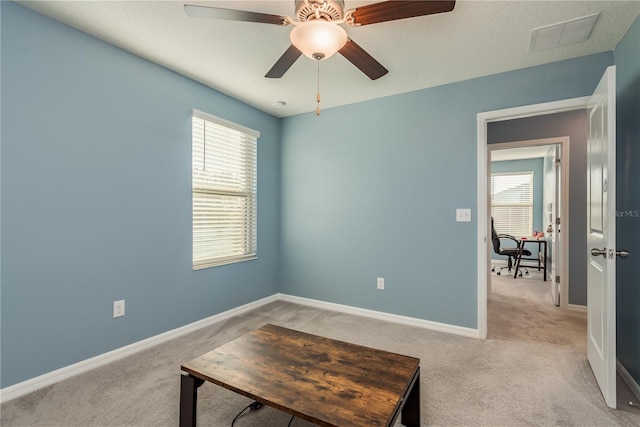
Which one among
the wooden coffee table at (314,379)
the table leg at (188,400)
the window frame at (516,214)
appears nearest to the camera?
the wooden coffee table at (314,379)

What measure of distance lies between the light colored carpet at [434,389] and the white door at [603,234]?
0.23 metres

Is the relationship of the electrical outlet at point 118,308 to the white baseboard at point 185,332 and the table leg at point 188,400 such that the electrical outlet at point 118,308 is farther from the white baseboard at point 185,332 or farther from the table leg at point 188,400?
the table leg at point 188,400

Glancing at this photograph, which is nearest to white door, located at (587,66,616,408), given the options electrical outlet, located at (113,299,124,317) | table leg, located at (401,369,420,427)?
table leg, located at (401,369,420,427)

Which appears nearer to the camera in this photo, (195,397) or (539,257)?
(195,397)

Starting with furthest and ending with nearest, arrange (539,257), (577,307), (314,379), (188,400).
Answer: (539,257)
(577,307)
(188,400)
(314,379)

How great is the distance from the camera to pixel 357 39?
219cm

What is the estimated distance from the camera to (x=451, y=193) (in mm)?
2965

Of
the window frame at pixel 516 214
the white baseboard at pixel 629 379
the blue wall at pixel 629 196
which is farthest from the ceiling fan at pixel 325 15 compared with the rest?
the window frame at pixel 516 214

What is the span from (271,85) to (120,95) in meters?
1.31

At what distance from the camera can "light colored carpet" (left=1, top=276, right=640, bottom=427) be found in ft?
5.52

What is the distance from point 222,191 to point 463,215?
250 centimetres

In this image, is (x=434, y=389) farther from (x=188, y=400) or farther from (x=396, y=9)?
(x=396, y=9)

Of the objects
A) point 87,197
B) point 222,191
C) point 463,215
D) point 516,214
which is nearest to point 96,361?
point 87,197

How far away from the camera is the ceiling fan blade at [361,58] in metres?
1.75
